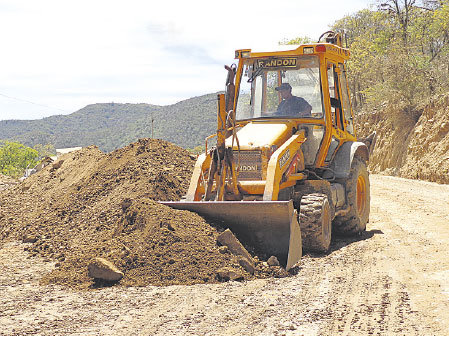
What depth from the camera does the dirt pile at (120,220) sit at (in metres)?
6.48

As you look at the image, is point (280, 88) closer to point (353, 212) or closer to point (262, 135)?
point (262, 135)

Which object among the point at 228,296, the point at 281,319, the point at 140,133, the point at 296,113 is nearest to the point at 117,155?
the point at 296,113

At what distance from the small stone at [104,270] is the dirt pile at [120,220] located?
0.10 metres

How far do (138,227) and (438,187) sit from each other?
12.5 metres

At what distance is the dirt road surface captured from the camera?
455 centimetres

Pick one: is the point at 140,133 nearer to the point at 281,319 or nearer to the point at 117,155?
the point at 117,155

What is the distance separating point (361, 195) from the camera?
9.88m

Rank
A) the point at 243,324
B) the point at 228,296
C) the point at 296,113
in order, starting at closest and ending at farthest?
the point at 243,324
the point at 228,296
the point at 296,113

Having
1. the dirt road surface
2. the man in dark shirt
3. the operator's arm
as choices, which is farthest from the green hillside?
the dirt road surface

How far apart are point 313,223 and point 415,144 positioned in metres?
16.2

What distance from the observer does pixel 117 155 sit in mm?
→ 13461

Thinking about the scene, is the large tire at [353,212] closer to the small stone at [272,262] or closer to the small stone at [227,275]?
the small stone at [272,262]

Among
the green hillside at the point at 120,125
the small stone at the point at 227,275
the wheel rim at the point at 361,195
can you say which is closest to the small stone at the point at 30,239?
the small stone at the point at 227,275

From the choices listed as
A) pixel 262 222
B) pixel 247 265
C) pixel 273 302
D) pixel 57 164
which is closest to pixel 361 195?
pixel 262 222
